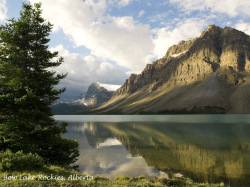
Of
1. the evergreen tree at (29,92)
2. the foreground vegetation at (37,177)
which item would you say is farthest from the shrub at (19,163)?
the evergreen tree at (29,92)

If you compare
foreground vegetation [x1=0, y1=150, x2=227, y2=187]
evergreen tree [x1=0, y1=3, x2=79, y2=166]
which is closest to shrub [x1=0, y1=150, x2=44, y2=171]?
foreground vegetation [x1=0, y1=150, x2=227, y2=187]

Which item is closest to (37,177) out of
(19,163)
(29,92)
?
(19,163)

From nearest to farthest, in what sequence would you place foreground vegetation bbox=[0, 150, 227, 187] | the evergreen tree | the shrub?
1. foreground vegetation bbox=[0, 150, 227, 187]
2. the shrub
3. the evergreen tree

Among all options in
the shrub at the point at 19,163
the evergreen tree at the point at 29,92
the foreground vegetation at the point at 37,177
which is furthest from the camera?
the evergreen tree at the point at 29,92

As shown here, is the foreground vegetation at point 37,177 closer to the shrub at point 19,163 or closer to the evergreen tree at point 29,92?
the shrub at point 19,163

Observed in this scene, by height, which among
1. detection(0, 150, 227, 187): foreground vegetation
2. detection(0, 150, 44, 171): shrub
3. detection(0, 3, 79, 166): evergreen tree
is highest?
detection(0, 3, 79, 166): evergreen tree

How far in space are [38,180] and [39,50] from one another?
553 inches

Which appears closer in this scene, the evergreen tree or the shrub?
the shrub

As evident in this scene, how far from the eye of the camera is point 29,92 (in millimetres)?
18594

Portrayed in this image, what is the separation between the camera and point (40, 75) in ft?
70.3

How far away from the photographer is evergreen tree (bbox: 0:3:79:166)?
1870cm

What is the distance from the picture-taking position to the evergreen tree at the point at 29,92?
18.7 m

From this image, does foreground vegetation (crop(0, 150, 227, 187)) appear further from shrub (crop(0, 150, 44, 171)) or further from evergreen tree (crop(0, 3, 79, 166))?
evergreen tree (crop(0, 3, 79, 166))

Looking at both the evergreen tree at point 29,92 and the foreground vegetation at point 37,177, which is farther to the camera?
the evergreen tree at point 29,92
